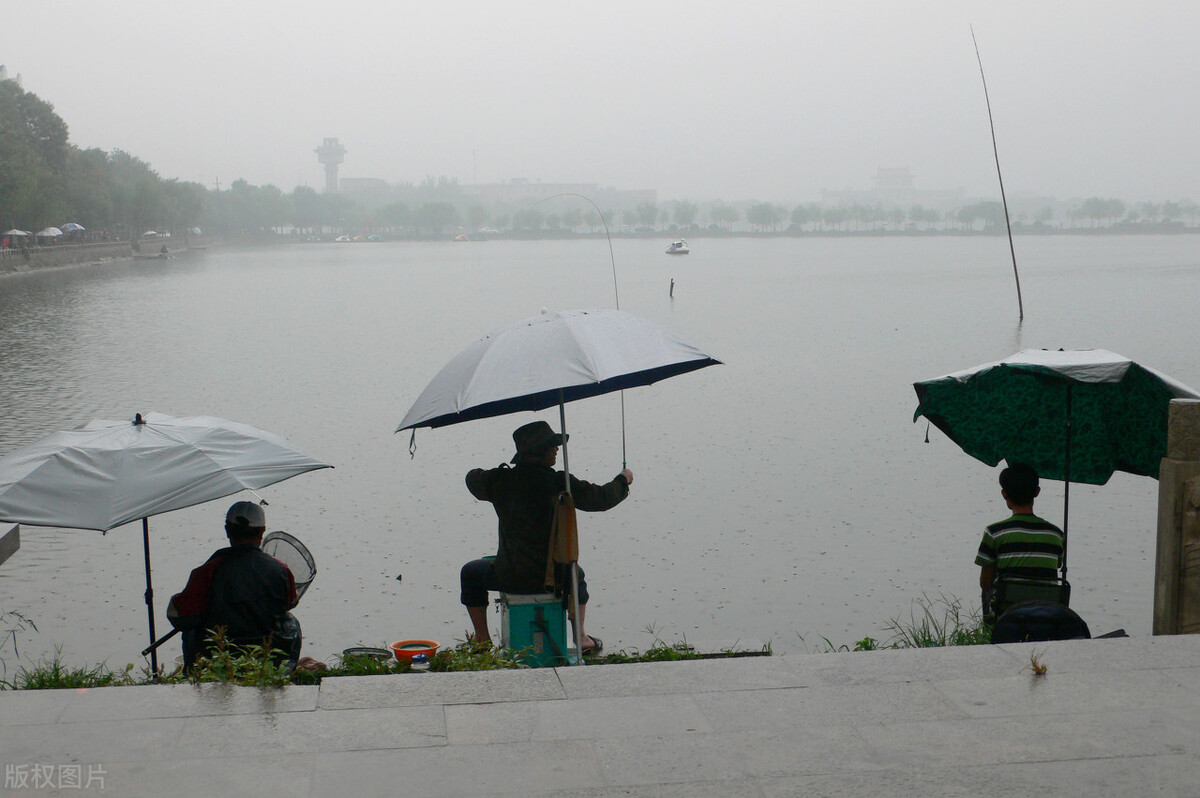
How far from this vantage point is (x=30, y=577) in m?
9.99

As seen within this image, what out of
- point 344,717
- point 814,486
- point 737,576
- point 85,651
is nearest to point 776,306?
point 814,486

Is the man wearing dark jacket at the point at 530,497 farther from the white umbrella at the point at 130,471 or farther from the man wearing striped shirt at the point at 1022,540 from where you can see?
the man wearing striped shirt at the point at 1022,540

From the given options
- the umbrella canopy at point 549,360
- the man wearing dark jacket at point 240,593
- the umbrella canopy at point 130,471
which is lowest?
the man wearing dark jacket at point 240,593

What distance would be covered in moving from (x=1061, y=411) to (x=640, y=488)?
721cm

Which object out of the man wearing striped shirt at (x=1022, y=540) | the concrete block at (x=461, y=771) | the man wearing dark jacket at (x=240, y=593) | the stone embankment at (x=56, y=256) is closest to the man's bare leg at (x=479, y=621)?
the man wearing dark jacket at (x=240, y=593)

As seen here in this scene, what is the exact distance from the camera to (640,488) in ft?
44.7

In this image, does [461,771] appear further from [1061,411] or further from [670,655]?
[1061,411]

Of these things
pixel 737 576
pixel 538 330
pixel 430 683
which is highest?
pixel 538 330

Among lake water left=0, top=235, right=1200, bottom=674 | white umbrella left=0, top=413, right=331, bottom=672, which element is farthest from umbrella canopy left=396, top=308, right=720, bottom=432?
lake water left=0, top=235, right=1200, bottom=674

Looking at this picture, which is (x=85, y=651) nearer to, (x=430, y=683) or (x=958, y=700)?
(x=430, y=683)

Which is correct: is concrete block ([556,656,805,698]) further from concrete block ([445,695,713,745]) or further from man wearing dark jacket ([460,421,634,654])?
man wearing dark jacket ([460,421,634,654])

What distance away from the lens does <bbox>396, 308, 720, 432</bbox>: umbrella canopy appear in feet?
17.3

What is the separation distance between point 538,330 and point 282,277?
2925 inches

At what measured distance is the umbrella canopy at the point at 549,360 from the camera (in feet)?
17.3
